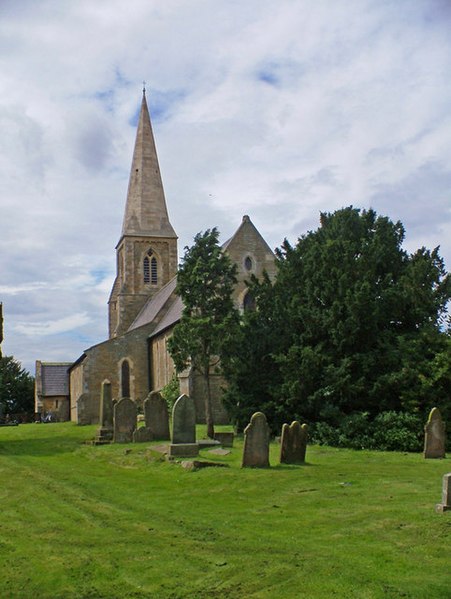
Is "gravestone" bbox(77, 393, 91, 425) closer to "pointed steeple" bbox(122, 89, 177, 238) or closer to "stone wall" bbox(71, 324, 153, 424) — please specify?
"stone wall" bbox(71, 324, 153, 424)

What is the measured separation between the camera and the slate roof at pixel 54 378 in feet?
196

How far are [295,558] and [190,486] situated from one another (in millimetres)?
6288

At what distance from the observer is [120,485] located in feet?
48.4

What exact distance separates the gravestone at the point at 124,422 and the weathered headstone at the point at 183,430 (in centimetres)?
563

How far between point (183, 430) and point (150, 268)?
37.7 metres

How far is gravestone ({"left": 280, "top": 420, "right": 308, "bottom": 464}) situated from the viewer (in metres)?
16.6

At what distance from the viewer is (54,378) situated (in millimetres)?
61250

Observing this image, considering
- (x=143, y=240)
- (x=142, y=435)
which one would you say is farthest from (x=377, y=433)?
(x=143, y=240)

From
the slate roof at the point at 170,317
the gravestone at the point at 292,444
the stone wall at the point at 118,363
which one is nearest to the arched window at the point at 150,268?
the stone wall at the point at 118,363

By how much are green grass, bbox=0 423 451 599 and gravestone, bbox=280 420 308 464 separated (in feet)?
1.18

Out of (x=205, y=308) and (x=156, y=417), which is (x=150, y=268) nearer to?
(x=205, y=308)

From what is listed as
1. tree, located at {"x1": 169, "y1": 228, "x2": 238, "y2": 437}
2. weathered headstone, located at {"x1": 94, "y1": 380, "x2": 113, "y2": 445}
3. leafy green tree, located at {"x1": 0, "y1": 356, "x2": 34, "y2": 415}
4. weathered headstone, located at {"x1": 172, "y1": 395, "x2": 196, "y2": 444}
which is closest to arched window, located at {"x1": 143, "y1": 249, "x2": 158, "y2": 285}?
leafy green tree, located at {"x1": 0, "y1": 356, "x2": 34, "y2": 415}

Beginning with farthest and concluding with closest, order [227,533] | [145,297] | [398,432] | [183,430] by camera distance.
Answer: [145,297], [398,432], [183,430], [227,533]

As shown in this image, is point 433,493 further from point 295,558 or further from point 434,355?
point 434,355
